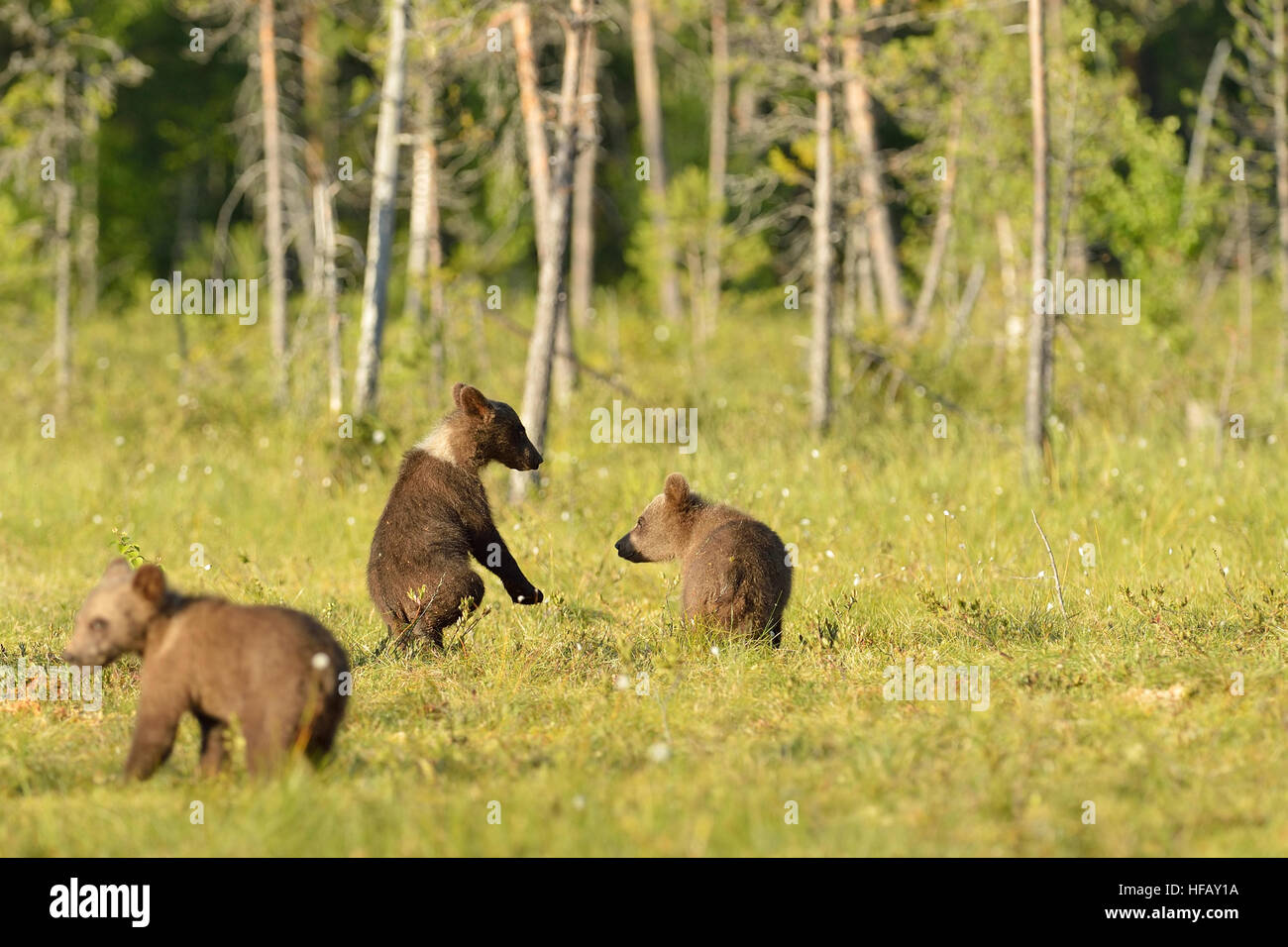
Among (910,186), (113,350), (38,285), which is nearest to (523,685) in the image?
(910,186)

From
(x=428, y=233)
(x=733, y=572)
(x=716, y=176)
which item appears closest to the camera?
(x=733, y=572)

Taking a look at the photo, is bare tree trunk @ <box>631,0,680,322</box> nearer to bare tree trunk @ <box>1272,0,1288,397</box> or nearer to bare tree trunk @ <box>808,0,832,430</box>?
bare tree trunk @ <box>1272,0,1288,397</box>

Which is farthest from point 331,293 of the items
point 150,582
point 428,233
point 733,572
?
Result: point 150,582

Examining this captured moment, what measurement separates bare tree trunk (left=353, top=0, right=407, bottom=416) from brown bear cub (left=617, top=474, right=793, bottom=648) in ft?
24.2

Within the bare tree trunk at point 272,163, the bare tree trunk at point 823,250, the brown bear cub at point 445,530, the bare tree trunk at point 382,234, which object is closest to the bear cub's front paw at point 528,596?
the brown bear cub at point 445,530

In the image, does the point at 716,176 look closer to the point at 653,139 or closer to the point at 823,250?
the point at 653,139

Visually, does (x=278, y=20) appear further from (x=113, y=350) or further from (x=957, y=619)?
(x=957, y=619)

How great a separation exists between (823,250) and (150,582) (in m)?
11.6

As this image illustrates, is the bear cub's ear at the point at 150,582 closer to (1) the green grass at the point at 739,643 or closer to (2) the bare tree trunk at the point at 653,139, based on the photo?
(1) the green grass at the point at 739,643

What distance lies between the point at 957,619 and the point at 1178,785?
9.45ft

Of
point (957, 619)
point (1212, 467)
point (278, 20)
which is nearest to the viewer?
point (957, 619)

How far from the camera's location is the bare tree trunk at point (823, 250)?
15.8m

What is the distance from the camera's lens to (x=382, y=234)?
15.6m

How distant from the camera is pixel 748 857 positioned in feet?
15.8
